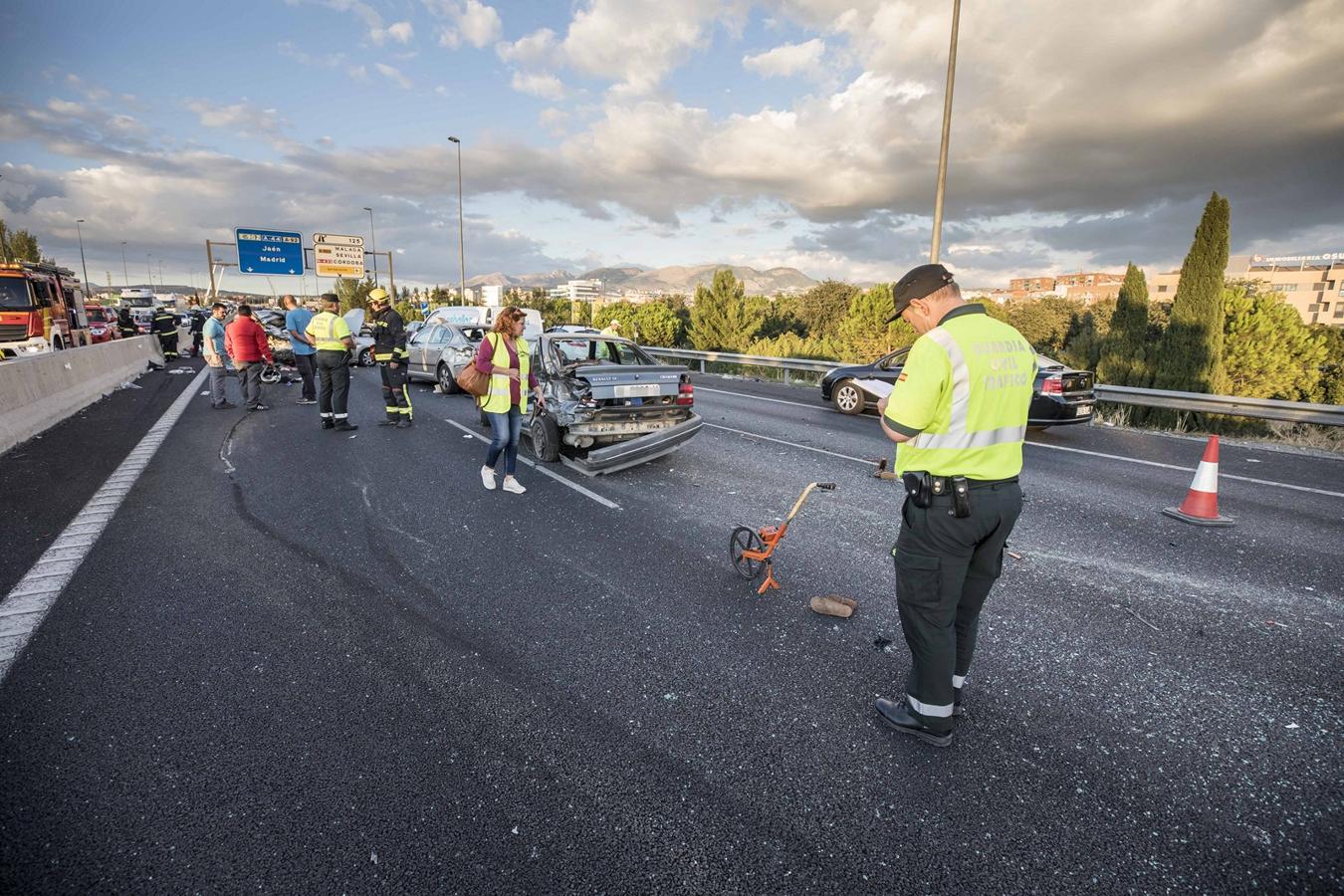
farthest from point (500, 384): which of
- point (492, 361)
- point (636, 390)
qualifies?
point (636, 390)

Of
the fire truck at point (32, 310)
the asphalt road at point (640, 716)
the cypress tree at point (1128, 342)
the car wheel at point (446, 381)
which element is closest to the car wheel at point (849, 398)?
the asphalt road at point (640, 716)

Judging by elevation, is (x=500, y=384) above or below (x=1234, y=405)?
above

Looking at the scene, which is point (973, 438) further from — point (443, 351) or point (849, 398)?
point (443, 351)

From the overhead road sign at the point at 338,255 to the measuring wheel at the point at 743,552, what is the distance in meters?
39.1

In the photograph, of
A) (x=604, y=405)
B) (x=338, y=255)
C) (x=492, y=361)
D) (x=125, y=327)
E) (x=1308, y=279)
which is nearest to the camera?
(x=492, y=361)

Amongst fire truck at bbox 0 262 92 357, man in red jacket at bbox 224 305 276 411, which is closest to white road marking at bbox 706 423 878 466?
man in red jacket at bbox 224 305 276 411

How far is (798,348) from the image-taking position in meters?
24.8

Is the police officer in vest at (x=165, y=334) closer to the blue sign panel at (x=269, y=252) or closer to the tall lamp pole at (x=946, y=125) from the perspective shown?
the blue sign panel at (x=269, y=252)

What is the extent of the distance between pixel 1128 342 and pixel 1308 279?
115 meters

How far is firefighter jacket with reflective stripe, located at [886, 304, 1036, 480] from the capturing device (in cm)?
241

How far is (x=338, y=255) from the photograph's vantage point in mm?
37000

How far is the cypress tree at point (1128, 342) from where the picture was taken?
1670 cm

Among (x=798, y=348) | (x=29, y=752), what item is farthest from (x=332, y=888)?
(x=798, y=348)

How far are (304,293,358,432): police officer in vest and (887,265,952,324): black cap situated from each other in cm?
874
